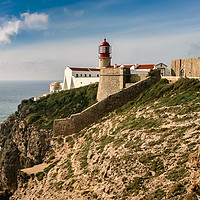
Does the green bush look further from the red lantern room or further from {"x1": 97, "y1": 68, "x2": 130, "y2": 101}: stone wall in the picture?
the red lantern room

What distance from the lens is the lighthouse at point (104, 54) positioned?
3806 centimetres

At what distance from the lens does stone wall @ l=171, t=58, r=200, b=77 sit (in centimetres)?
2340

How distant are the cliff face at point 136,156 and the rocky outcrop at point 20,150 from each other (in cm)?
390

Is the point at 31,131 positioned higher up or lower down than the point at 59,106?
lower down

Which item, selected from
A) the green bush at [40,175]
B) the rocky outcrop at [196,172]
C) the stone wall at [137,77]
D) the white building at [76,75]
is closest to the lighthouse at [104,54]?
the white building at [76,75]

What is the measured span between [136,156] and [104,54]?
27676 millimetres

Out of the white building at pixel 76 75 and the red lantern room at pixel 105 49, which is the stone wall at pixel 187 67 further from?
the white building at pixel 76 75

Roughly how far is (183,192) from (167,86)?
49.0 ft

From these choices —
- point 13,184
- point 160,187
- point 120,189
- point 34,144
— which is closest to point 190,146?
point 160,187

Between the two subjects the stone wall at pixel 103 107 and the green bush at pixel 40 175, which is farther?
the stone wall at pixel 103 107

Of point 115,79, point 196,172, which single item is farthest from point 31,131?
point 196,172

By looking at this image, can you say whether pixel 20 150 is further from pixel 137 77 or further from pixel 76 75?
pixel 137 77

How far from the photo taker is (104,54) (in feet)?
126

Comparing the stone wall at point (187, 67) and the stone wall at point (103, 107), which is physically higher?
the stone wall at point (187, 67)
